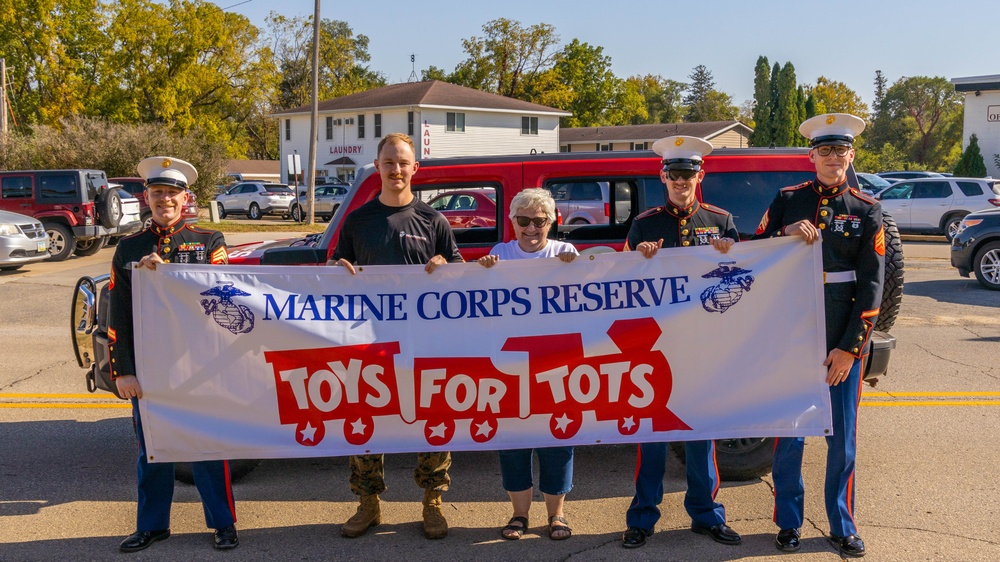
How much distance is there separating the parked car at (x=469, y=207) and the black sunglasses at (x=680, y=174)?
1776 mm

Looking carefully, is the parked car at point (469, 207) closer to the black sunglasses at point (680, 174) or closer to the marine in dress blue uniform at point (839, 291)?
the black sunglasses at point (680, 174)

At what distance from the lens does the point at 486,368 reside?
176 inches

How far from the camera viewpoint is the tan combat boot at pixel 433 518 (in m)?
4.54

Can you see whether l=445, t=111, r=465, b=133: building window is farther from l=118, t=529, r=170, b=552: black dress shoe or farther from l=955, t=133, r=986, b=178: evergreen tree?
l=118, t=529, r=170, b=552: black dress shoe

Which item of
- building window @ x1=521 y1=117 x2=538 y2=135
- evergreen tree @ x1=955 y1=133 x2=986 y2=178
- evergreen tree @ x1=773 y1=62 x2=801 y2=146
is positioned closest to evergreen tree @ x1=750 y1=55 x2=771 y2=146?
evergreen tree @ x1=773 y1=62 x2=801 y2=146

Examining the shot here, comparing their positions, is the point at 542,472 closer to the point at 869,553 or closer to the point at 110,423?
the point at 869,553

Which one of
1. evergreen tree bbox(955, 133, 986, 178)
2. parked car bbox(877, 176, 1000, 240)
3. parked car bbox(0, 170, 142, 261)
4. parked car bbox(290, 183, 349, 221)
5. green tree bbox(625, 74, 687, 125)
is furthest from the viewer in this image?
green tree bbox(625, 74, 687, 125)

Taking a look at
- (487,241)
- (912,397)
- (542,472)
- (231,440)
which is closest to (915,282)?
(912,397)

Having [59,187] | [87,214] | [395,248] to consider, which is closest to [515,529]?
[395,248]

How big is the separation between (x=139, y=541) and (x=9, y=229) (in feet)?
47.0

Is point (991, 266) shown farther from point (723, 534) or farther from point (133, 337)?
point (133, 337)

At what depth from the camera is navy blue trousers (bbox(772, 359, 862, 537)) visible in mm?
4301

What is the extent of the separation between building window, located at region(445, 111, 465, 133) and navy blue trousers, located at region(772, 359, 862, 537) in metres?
47.2

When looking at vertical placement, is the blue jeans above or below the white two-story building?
below
